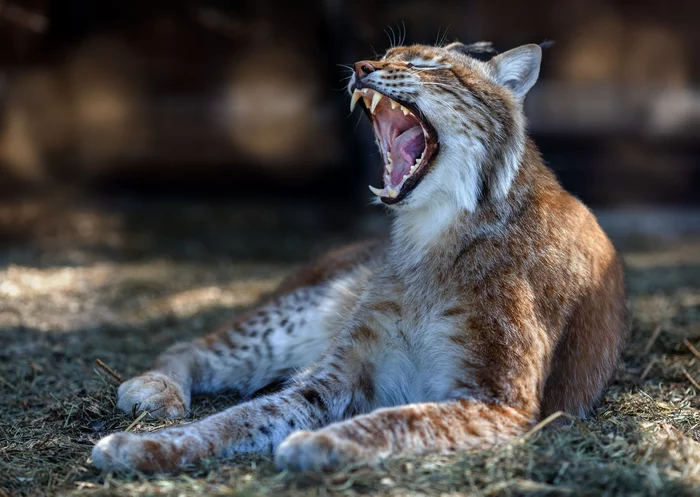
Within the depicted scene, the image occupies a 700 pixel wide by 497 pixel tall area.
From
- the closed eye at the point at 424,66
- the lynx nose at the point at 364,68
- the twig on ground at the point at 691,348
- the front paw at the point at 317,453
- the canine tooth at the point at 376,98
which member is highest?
Result: the closed eye at the point at 424,66

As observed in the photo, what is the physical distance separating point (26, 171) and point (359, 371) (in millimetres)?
5448

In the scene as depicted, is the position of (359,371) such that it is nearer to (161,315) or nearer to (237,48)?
(161,315)

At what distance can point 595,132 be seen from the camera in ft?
31.2

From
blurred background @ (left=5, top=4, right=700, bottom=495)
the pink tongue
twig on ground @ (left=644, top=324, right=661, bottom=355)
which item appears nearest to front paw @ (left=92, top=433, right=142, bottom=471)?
the pink tongue

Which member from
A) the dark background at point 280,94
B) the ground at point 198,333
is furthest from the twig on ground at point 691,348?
the dark background at point 280,94

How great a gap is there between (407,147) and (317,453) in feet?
5.35

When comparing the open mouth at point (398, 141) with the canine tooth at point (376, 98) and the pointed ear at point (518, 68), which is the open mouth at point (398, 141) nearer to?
the canine tooth at point (376, 98)

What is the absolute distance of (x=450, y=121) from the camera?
12.1ft

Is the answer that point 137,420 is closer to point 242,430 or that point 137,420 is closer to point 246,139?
point 242,430

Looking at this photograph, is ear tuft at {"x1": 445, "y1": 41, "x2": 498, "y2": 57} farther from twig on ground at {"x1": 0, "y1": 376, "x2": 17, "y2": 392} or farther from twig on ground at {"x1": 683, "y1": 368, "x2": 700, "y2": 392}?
twig on ground at {"x1": 0, "y1": 376, "x2": 17, "y2": 392}

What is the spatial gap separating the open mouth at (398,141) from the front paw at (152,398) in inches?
54.6

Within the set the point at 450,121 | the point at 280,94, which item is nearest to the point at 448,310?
the point at 450,121

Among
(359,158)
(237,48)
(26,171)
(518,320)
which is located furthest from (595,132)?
(518,320)

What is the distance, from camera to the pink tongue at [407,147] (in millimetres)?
3949
